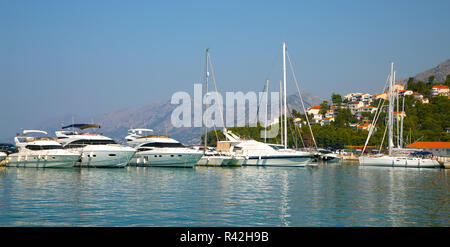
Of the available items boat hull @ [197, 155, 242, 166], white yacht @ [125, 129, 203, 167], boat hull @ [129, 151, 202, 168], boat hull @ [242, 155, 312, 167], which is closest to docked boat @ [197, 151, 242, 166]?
boat hull @ [197, 155, 242, 166]

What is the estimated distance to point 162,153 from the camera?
2320 inches

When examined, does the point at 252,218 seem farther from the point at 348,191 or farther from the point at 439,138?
the point at 439,138

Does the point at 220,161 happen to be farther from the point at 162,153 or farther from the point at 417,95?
the point at 417,95

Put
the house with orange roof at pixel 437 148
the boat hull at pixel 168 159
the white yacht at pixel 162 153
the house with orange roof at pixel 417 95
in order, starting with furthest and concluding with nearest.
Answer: the house with orange roof at pixel 417 95 → the house with orange roof at pixel 437 148 → the white yacht at pixel 162 153 → the boat hull at pixel 168 159

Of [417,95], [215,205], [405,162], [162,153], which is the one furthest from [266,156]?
[417,95]

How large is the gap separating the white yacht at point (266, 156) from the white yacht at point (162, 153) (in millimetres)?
8089

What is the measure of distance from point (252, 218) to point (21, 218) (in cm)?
1009

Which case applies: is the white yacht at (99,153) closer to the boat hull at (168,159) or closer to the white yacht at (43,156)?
the white yacht at (43,156)

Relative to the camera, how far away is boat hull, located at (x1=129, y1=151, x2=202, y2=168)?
191ft

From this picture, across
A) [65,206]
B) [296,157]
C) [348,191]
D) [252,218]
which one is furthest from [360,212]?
[296,157]

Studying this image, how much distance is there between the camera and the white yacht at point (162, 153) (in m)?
58.4

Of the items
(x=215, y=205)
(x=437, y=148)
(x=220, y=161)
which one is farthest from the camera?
(x=437, y=148)

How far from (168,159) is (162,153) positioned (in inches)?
→ 44.0

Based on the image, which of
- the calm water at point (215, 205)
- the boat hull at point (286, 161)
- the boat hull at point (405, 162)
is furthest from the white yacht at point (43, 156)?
the boat hull at point (405, 162)
